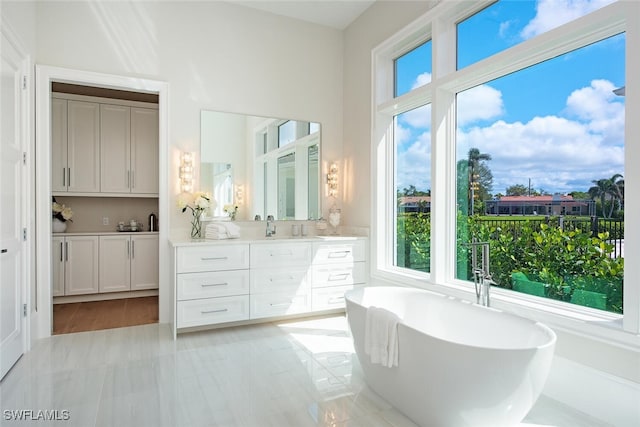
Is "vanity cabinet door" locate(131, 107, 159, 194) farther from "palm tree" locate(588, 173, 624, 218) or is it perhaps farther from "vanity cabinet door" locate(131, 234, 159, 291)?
"palm tree" locate(588, 173, 624, 218)

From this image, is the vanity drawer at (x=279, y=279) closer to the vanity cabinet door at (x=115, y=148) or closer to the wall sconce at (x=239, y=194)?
the wall sconce at (x=239, y=194)

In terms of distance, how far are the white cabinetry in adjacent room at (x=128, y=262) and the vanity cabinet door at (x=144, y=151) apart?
70 centimetres

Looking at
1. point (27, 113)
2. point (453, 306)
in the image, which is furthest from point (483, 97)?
point (27, 113)

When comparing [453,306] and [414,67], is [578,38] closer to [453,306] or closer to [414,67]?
[414,67]

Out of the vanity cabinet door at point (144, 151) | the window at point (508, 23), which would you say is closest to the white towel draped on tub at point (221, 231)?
the vanity cabinet door at point (144, 151)

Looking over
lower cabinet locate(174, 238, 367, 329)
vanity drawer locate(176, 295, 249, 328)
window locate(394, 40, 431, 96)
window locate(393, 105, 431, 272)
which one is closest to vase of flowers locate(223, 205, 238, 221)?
lower cabinet locate(174, 238, 367, 329)

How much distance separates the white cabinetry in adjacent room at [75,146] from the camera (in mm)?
4656

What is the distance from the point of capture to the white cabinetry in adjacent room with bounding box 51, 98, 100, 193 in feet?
15.3

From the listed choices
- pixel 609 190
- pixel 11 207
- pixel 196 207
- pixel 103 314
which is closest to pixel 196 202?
pixel 196 207

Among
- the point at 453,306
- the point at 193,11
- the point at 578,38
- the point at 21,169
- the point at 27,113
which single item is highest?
the point at 193,11

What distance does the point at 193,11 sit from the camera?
3.85 metres

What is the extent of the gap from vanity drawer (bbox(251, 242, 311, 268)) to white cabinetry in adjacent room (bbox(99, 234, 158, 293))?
2.18 meters

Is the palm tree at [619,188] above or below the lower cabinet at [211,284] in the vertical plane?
above

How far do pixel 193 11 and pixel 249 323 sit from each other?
3251mm
